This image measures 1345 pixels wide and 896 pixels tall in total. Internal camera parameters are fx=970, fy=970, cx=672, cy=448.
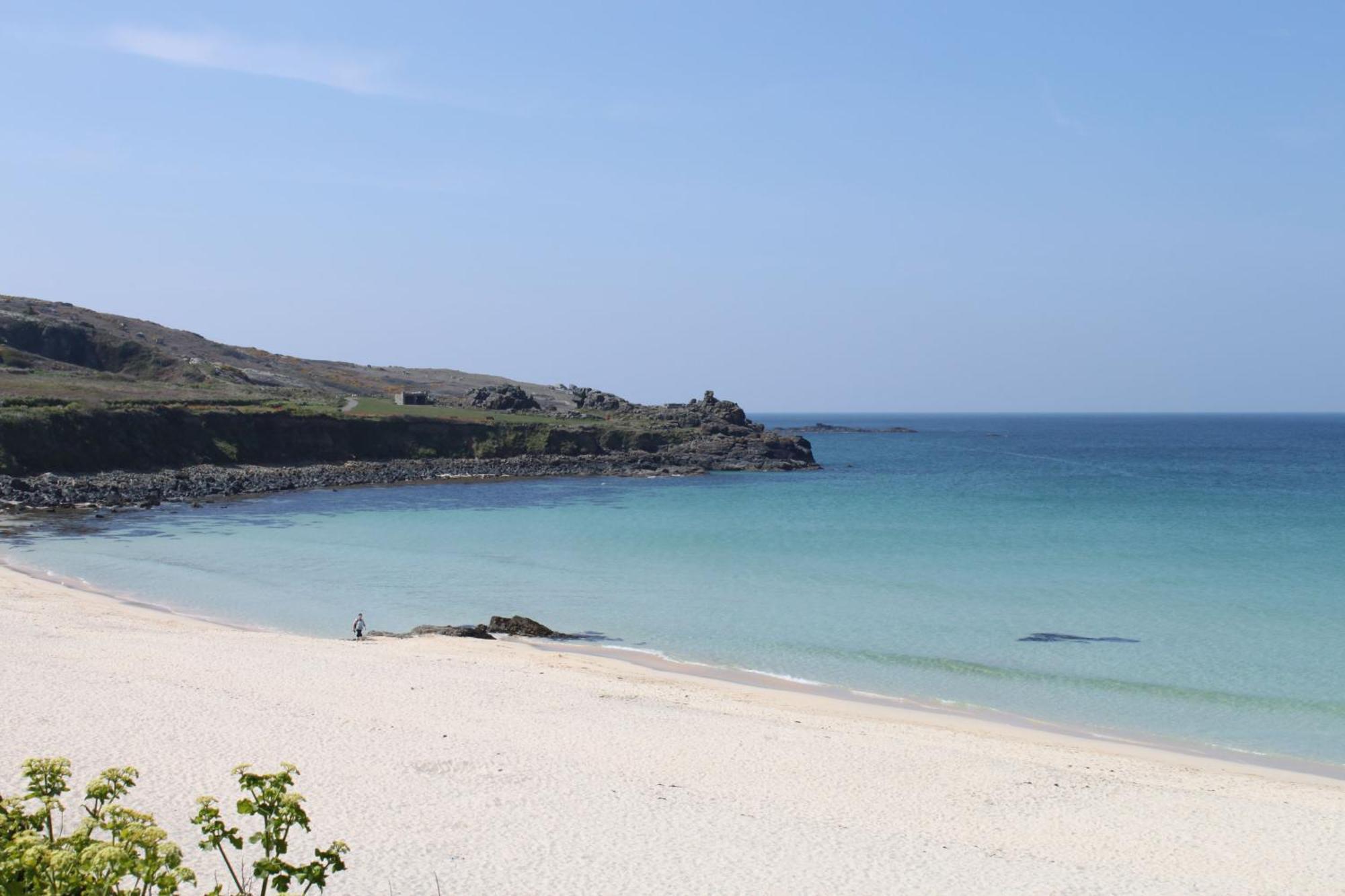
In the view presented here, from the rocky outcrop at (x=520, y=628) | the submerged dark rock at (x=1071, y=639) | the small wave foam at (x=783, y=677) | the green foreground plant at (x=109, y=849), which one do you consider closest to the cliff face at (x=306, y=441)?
the rocky outcrop at (x=520, y=628)

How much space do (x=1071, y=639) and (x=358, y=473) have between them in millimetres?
51354

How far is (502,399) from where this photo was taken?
92.4 metres

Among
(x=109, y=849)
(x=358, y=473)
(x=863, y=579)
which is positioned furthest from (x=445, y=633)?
(x=358, y=473)

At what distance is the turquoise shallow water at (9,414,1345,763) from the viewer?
772 inches

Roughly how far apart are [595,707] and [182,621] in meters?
12.8

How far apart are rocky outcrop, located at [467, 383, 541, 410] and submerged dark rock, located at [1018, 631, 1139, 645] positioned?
71.8 m

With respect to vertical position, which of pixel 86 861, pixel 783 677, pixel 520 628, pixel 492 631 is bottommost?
pixel 492 631

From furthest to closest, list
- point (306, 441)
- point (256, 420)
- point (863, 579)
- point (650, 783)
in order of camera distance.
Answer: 1. point (306, 441)
2. point (256, 420)
3. point (863, 579)
4. point (650, 783)

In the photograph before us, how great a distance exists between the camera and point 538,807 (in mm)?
11227

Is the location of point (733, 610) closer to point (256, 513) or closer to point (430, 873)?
point (430, 873)

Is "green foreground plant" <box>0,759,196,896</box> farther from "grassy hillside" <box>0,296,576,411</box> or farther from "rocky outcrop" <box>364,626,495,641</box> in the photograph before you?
"grassy hillside" <box>0,296,576,411</box>

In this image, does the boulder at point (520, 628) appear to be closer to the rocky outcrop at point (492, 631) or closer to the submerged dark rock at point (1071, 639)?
the rocky outcrop at point (492, 631)

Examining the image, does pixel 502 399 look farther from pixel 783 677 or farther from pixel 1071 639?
pixel 783 677

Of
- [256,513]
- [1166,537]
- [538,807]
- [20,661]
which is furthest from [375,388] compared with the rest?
[538,807]
